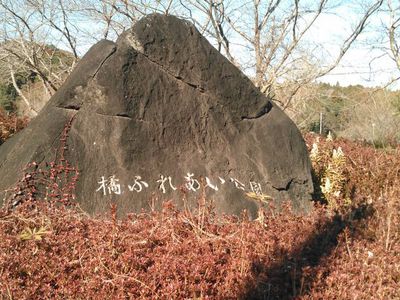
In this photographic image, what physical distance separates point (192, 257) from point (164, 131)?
2362 mm

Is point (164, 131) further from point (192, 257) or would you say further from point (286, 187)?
point (192, 257)

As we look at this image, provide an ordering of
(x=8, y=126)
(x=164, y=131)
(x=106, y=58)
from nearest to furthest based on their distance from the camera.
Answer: (x=106, y=58) → (x=164, y=131) → (x=8, y=126)

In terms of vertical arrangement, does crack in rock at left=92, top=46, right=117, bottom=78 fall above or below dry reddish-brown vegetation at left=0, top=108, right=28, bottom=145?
above

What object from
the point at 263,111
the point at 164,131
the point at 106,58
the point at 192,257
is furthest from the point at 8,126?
the point at 192,257

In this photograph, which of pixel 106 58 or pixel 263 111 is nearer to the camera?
pixel 106 58

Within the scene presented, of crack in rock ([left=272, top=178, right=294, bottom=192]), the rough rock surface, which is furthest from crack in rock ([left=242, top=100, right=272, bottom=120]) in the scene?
crack in rock ([left=272, top=178, right=294, bottom=192])

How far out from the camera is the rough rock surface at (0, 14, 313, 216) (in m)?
5.02

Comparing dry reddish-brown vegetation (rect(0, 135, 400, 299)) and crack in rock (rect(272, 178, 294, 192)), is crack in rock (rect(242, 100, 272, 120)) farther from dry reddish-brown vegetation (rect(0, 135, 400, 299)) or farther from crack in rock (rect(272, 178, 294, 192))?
dry reddish-brown vegetation (rect(0, 135, 400, 299))

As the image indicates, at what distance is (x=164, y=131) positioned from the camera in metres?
5.39

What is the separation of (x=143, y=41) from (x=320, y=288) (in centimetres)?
353

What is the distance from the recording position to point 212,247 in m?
3.60

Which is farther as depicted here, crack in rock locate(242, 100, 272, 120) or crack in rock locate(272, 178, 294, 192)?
crack in rock locate(242, 100, 272, 120)

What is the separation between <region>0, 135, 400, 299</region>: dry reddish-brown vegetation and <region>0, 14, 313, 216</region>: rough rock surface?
2.10 feet

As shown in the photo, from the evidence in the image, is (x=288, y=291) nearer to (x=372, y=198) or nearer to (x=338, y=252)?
(x=338, y=252)
